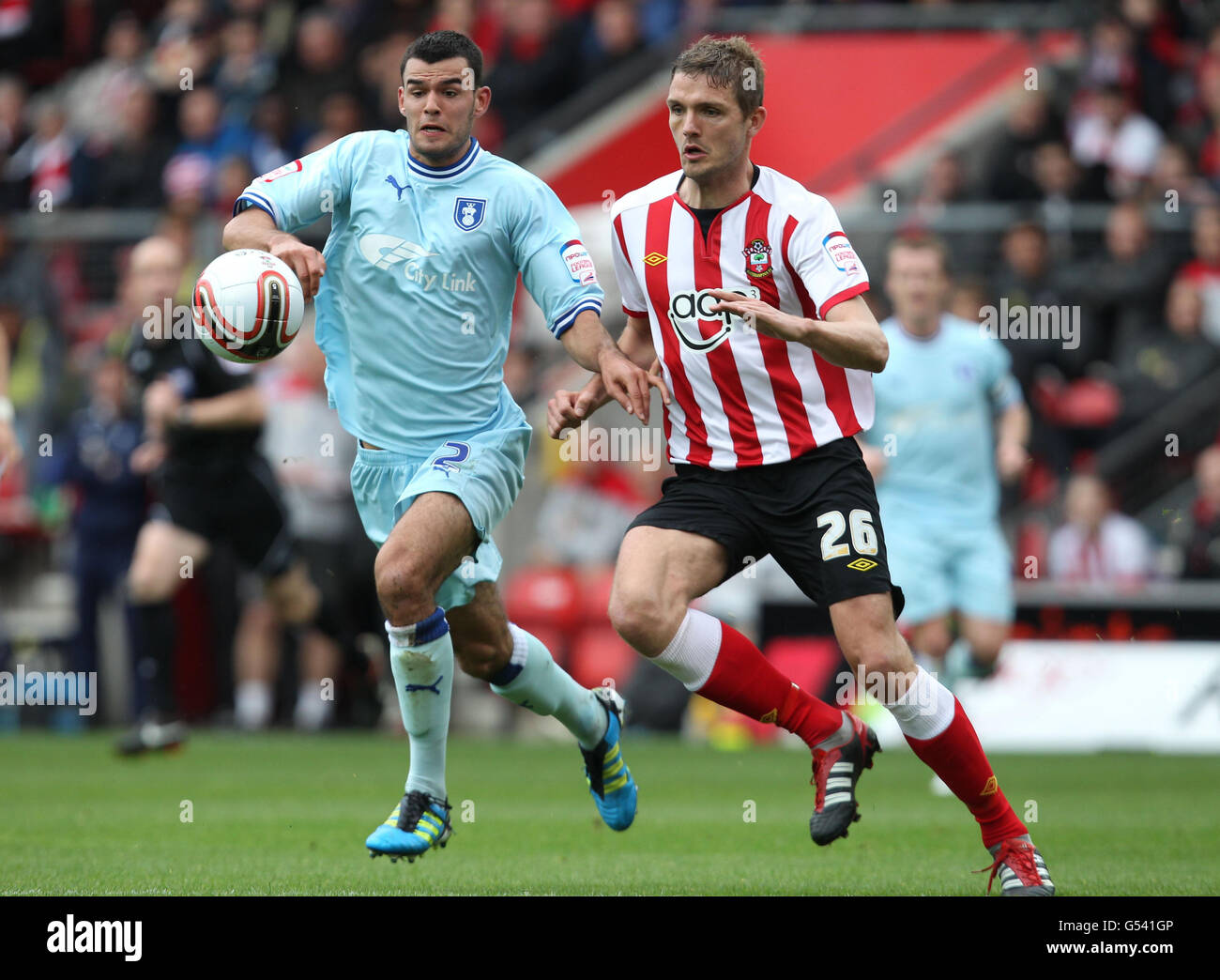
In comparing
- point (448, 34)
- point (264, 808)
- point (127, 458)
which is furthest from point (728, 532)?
point (127, 458)

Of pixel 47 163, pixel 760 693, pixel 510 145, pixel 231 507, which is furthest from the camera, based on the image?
pixel 47 163

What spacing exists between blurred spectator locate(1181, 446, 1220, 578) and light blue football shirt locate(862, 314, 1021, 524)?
2.88 meters

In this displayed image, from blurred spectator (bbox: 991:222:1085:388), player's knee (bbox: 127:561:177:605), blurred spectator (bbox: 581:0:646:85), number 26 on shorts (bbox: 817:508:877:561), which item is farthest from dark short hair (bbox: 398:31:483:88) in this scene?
blurred spectator (bbox: 581:0:646:85)

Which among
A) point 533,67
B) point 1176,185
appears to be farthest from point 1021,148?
point 533,67

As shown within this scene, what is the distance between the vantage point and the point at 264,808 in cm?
876

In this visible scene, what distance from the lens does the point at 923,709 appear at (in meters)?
5.87

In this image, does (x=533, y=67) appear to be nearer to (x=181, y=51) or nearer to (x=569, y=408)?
(x=181, y=51)

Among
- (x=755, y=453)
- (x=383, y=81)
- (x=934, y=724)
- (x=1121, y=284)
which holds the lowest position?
(x=934, y=724)

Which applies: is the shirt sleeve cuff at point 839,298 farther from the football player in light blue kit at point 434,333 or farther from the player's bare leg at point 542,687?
the player's bare leg at point 542,687

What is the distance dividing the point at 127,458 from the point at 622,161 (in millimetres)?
5133

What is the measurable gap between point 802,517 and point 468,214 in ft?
5.38

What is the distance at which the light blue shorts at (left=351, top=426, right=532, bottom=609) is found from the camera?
6.51 metres

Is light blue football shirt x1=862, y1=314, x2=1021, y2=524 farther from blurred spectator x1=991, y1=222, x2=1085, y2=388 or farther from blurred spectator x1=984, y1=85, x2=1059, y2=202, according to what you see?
blurred spectator x1=984, y1=85, x2=1059, y2=202
